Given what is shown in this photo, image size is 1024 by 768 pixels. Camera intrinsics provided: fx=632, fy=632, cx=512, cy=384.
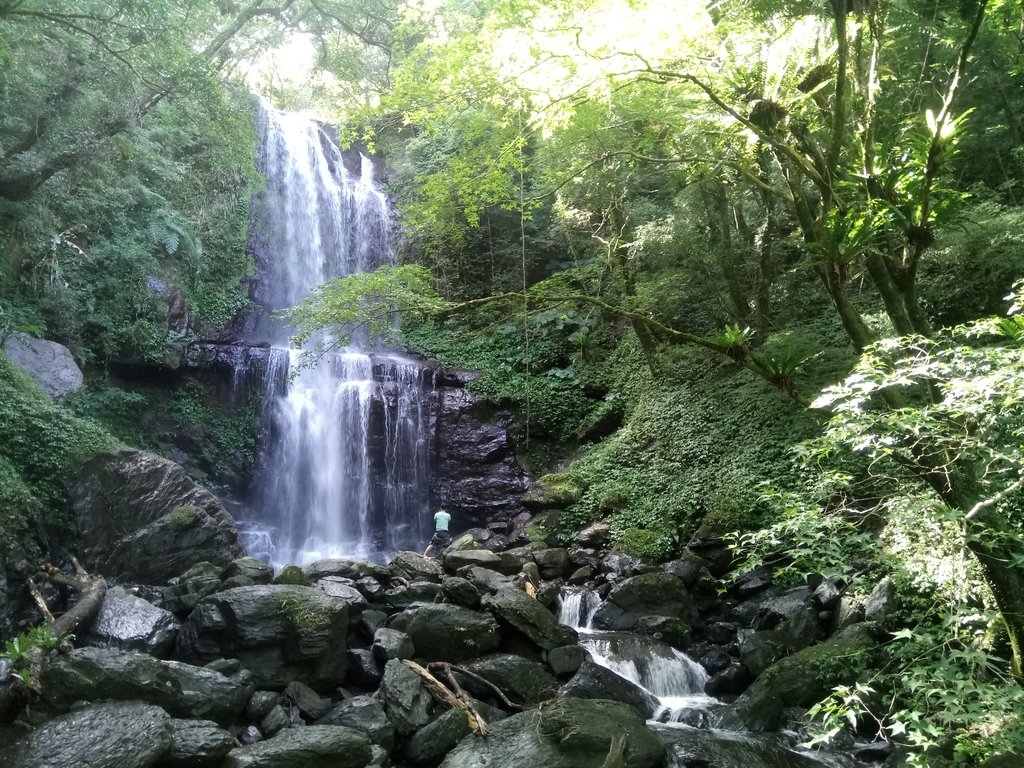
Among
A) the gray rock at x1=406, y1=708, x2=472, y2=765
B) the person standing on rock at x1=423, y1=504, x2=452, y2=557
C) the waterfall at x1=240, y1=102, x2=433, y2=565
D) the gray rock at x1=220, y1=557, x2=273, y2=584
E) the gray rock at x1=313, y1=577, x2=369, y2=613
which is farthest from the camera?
the waterfall at x1=240, y1=102, x2=433, y2=565

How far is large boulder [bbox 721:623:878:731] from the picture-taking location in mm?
6020

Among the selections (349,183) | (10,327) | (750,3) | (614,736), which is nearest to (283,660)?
(614,736)

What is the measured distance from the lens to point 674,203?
12.0 metres

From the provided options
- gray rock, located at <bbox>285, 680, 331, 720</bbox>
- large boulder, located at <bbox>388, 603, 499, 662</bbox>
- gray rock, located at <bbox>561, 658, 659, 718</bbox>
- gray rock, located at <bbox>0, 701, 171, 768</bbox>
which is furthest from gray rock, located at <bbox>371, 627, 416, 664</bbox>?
gray rock, located at <bbox>0, 701, 171, 768</bbox>

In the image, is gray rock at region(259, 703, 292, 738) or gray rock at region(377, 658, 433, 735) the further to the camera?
gray rock at region(377, 658, 433, 735)

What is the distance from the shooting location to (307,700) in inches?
242

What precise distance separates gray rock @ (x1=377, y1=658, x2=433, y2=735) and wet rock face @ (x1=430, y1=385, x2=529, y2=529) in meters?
7.07

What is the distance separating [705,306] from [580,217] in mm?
3337

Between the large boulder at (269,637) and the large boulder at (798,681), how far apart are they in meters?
4.10

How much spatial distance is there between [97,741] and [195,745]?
670 mm

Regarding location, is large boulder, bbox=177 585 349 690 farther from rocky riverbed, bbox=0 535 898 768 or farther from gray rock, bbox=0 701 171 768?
gray rock, bbox=0 701 171 768

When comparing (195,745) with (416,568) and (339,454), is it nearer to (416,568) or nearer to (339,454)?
(416,568)

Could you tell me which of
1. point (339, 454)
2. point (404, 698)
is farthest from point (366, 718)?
point (339, 454)

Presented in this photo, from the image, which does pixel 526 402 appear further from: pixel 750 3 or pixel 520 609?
pixel 750 3
